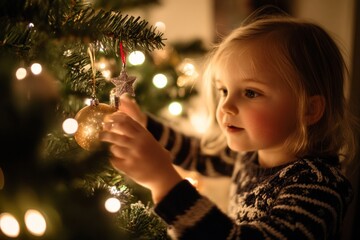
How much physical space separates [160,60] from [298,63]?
20.3 inches

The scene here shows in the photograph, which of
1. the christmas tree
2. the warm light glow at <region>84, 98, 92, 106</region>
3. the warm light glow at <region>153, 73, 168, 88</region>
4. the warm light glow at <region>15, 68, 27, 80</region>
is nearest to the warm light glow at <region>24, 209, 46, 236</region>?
the christmas tree

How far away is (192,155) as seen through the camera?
100cm

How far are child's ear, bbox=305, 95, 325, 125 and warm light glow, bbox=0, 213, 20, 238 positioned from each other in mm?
617

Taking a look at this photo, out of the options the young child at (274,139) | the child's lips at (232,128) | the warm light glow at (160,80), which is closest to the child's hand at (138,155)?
the young child at (274,139)

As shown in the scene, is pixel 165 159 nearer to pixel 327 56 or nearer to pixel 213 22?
pixel 327 56

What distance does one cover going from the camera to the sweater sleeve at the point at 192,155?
0.94 metres

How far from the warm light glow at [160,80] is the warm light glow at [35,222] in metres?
0.70

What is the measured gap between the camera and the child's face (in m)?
0.72

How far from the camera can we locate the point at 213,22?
6.15 feet

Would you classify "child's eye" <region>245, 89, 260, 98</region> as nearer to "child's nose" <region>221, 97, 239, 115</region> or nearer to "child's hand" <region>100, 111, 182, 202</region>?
"child's nose" <region>221, 97, 239, 115</region>

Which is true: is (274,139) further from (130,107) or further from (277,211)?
(130,107)

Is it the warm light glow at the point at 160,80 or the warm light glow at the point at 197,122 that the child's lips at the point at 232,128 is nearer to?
the warm light glow at the point at 160,80

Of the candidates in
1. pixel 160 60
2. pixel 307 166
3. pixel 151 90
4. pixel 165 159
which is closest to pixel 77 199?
pixel 165 159

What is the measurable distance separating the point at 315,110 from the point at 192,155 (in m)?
0.38
